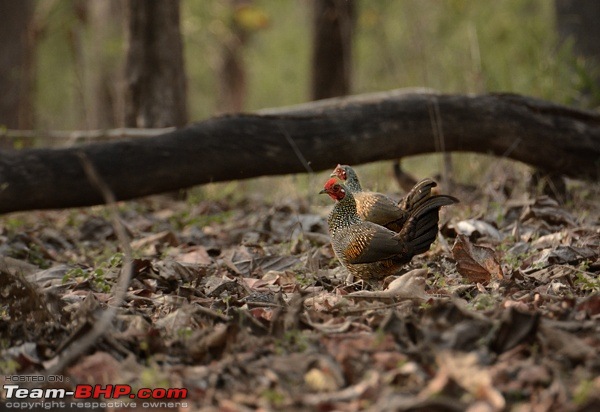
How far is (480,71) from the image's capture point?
676 cm

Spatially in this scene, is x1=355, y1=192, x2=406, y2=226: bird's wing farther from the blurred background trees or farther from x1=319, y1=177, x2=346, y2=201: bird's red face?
the blurred background trees

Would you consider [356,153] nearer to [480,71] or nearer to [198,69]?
[480,71]

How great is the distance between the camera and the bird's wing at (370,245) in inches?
145

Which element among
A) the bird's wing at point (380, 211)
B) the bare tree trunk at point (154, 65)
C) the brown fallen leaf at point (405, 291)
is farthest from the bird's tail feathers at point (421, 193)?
the bare tree trunk at point (154, 65)

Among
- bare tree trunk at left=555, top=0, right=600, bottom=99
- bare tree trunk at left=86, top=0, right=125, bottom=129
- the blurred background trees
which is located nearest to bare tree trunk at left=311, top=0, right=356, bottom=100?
the blurred background trees

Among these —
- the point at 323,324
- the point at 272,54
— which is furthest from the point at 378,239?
the point at 272,54

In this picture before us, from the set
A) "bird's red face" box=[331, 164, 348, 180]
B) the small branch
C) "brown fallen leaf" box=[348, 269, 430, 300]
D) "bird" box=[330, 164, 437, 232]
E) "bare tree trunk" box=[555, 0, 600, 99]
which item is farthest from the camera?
"bare tree trunk" box=[555, 0, 600, 99]

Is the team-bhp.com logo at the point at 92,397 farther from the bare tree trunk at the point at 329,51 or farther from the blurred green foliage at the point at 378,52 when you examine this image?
the bare tree trunk at the point at 329,51

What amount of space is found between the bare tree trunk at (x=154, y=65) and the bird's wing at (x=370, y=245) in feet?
12.8

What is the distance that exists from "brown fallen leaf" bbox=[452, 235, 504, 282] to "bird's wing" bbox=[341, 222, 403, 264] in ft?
1.12

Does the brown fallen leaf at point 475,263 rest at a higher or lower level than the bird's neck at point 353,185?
lower

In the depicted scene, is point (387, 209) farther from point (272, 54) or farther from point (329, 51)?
point (272, 54)

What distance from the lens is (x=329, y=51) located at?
10.1 meters

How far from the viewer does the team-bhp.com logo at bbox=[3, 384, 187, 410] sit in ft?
→ 7.78
